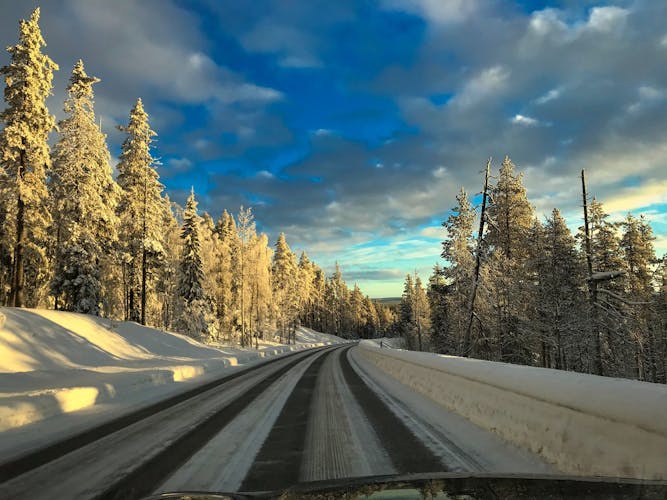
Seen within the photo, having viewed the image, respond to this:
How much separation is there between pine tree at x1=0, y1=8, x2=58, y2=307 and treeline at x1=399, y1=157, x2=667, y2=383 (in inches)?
997

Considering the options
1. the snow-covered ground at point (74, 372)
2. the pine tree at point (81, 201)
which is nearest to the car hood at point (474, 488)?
the snow-covered ground at point (74, 372)

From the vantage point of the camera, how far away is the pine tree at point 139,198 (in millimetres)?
33344

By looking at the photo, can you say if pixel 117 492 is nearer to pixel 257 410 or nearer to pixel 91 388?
pixel 257 410

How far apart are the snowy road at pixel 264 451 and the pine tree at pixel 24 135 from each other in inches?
827

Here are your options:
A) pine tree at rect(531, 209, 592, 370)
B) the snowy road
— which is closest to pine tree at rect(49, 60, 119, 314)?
the snowy road

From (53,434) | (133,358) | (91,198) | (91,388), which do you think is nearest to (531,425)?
(53,434)

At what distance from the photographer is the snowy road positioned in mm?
4496

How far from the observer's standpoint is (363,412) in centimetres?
848

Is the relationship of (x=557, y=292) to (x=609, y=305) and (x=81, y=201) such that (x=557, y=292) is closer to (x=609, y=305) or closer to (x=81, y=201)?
(x=609, y=305)

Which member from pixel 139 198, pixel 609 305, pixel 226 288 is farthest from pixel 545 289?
pixel 226 288

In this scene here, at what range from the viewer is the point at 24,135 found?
23.6 m

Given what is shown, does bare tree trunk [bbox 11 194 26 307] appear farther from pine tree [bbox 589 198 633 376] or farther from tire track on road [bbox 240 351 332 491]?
pine tree [bbox 589 198 633 376]

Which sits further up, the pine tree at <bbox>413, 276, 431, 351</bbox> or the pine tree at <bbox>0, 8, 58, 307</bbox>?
the pine tree at <bbox>0, 8, 58, 307</bbox>

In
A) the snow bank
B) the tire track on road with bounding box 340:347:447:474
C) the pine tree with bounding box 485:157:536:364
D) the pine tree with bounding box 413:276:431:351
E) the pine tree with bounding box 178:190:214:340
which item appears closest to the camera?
the snow bank
